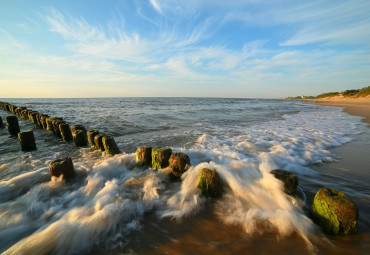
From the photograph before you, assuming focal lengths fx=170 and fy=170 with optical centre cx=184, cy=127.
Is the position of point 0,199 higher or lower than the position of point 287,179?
lower

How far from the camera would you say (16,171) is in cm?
411

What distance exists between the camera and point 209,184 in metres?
2.85

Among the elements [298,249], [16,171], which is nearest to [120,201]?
[298,249]

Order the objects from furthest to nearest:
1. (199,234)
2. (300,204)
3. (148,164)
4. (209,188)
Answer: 1. (148,164)
2. (209,188)
3. (300,204)
4. (199,234)

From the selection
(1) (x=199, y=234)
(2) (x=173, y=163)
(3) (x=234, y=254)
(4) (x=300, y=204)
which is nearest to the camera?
(3) (x=234, y=254)

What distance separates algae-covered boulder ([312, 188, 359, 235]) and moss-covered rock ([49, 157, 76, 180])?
4209mm

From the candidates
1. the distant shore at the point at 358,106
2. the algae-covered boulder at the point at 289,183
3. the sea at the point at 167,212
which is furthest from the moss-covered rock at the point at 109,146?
the distant shore at the point at 358,106

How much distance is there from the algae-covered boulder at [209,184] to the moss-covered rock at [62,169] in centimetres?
263

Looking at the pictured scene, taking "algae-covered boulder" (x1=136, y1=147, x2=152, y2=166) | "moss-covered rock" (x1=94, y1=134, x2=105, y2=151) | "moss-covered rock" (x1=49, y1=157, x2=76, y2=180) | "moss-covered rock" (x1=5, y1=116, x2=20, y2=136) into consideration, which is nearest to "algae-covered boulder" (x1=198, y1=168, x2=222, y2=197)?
"algae-covered boulder" (x1=136, y1=147, x2=152, y2=166)

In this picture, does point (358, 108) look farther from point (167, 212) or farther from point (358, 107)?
point (167, 212)

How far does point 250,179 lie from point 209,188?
0.91m

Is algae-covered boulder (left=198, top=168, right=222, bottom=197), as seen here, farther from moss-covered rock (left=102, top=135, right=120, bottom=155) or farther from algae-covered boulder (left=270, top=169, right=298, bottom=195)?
moss-covered rock (left=102, top=135, right=120, bottom=155)

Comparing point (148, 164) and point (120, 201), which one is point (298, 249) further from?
point (148, 164)

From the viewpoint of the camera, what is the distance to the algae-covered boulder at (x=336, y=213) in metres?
1.91
